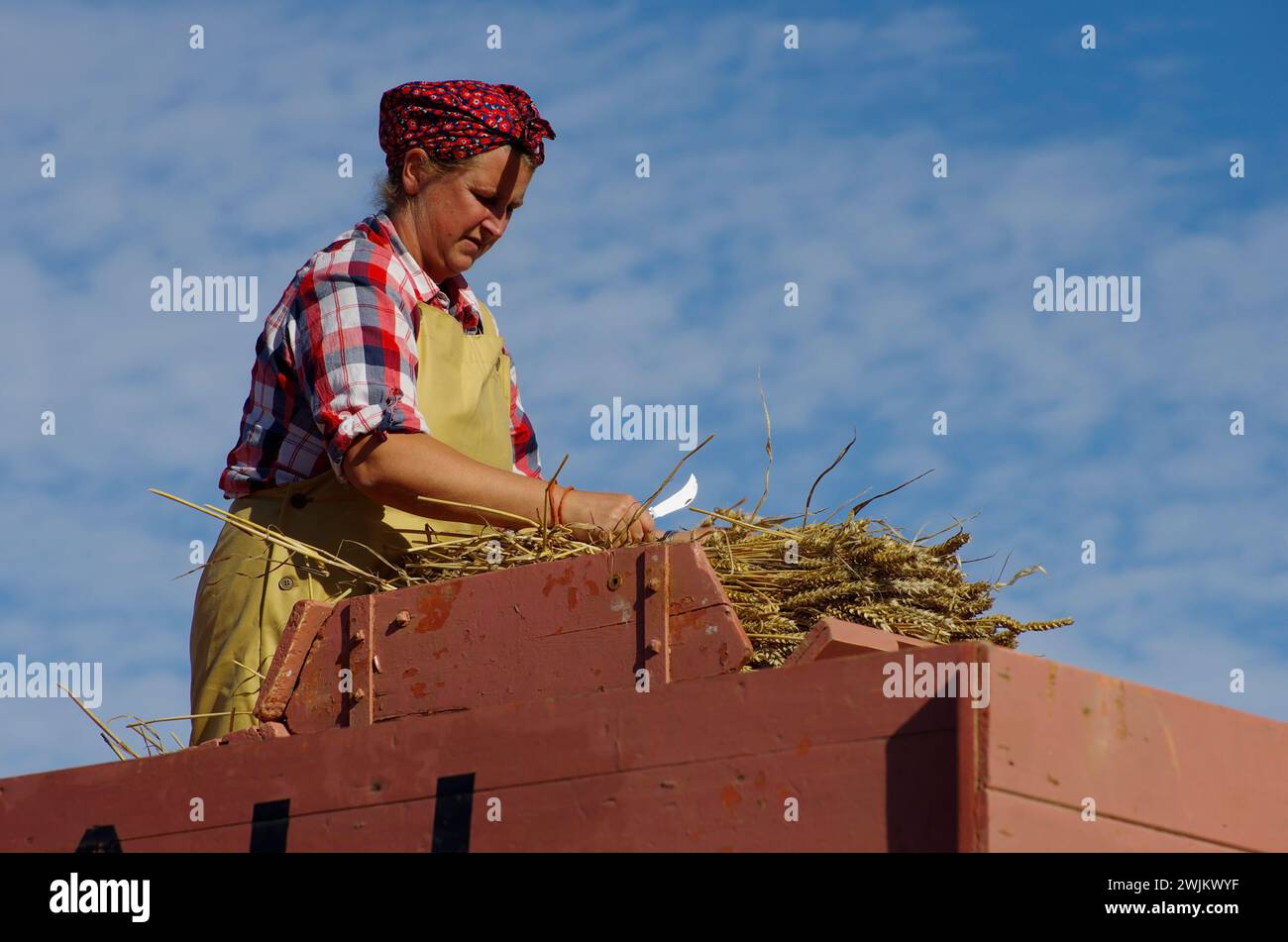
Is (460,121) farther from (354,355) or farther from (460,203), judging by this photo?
(354,355)

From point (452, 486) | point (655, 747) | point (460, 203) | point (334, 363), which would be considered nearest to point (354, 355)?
point (334, 363)

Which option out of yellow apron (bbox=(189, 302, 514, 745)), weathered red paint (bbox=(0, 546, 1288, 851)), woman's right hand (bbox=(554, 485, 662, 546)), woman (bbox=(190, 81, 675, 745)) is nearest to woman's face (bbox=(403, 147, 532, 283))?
woman (bbox=(190, 81, 675, 745))

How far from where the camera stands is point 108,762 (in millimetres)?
3715

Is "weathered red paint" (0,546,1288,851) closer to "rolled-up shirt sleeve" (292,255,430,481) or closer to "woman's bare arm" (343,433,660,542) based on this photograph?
"woman's bare arm" (343,433,660,542)

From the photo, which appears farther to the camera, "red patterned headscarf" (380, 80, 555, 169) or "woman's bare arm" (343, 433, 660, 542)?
"red patterned headscarf" (380, 80, 555, 169)

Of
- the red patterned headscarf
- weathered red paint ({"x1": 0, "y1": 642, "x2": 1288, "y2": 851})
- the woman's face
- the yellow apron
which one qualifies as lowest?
weathered red paint ({"x1": 0, "y1": 642, "x2": 1288, "y2": 851})

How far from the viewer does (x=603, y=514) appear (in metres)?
3.74

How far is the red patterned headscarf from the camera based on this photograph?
4.31 meters

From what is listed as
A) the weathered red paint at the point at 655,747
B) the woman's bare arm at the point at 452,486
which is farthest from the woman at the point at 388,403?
the weathered red paint at the point at 655,747

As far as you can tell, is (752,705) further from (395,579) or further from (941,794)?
(395,579)
